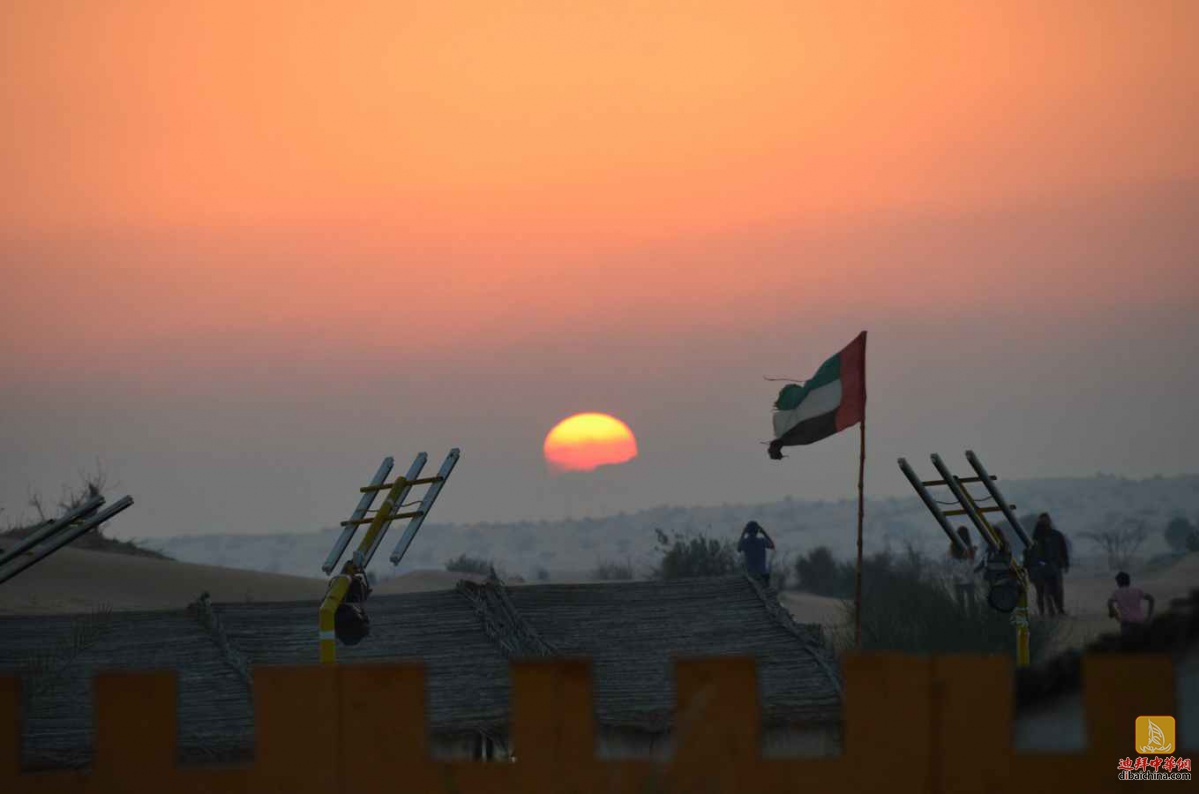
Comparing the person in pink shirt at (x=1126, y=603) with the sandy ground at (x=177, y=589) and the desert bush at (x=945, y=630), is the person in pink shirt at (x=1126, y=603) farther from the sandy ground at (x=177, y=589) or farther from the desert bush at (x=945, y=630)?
the sandy ground at (x=177, y=589)

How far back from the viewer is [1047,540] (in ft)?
86.8

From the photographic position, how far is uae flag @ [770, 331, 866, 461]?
1585cm

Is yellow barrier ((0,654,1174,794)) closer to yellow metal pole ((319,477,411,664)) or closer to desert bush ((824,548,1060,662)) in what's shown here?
yellow metal pole ((319,477,411,664))

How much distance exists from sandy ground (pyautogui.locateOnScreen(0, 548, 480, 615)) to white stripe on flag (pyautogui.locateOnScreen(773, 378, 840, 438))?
13827 mm

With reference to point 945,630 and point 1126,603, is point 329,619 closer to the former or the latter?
point 945,630

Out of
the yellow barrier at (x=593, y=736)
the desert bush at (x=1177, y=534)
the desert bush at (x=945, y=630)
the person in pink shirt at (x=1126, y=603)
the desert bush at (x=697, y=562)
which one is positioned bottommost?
the yellow barrier at (x=593, y=736)

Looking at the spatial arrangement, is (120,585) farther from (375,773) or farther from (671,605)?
(375,773)

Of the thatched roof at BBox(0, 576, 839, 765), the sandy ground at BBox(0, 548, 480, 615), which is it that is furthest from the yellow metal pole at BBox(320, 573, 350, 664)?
the sandy ground at BBox(0, 548, 480, 615)

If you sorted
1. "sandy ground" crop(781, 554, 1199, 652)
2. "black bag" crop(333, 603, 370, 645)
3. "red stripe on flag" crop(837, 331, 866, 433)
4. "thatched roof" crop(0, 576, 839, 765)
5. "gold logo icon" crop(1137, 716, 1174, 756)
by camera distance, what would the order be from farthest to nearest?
"sandy ground" crop(781, 554, 1199, 652) < "red stripe on flag" crop(837, 331, 866, 433) < "thatched roof" crop(0, 576, 839, 765) < "black bag" crop(333, 603, 370, 645) < "gold logo icon" crop(1137, 716, 1174, 756)

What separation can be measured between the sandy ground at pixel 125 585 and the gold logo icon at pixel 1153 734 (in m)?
23.6

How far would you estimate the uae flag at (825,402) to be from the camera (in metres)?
15.9

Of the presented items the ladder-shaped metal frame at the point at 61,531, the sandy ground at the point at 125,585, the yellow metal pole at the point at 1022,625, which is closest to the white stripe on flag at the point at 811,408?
the yellow metal pole at the point at 1022,625

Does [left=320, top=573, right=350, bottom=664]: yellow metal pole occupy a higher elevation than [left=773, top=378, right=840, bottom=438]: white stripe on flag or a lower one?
lower

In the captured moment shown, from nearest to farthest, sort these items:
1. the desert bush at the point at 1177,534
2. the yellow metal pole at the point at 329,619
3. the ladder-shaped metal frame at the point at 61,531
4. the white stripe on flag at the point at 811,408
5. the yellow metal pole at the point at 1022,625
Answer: the ladder-shaped metal frame at the point at 61,531 < the yellow metal pole at the point at 329,619 < the yellow metal pole at the point at 1022,625 < the white stripe on flag at the point at 811,408 < the desert bush at the point at 1177,534
